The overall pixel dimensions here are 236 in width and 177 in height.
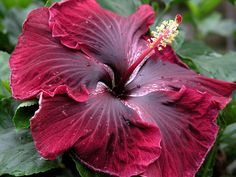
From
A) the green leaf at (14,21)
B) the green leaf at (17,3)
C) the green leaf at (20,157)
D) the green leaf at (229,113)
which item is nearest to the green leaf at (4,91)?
the green leaf at (20,157)

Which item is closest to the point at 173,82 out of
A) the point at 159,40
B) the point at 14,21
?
the point at 159,40

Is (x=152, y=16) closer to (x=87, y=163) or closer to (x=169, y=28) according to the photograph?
(x=169, y=28)

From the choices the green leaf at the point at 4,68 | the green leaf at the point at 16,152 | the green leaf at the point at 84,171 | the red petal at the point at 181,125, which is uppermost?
the red petal at the point at 181,125

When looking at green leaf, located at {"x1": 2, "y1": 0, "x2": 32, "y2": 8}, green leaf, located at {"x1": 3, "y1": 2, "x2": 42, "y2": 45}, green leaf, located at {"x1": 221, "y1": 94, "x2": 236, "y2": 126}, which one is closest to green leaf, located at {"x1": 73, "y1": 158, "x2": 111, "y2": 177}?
green leaf, located at {"x1": 221, "y1": 94, "x2": 236, "y2": 126}

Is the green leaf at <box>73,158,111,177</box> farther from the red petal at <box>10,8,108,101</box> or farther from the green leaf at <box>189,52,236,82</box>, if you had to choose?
the green leaf at <box>189,52,236,82</box>

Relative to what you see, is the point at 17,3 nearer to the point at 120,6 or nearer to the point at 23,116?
the point at 120,6

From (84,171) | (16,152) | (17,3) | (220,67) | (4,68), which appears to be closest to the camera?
(84,171)

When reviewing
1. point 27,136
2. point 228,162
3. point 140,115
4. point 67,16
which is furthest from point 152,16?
point 228,162

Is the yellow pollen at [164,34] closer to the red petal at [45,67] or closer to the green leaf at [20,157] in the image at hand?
the red petal at [45,67]
